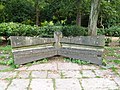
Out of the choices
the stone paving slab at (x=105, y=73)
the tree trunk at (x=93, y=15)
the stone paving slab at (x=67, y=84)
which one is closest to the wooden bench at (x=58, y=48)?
the stone paving slab at (x=105, y=73)

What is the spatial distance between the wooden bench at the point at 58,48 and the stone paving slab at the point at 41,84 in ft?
3.92

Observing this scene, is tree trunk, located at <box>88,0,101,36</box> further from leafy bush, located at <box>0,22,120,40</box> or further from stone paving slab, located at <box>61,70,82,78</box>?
stone paving slab, located at <box>61,70,82,78</box>

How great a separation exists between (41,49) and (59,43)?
54 centimetres

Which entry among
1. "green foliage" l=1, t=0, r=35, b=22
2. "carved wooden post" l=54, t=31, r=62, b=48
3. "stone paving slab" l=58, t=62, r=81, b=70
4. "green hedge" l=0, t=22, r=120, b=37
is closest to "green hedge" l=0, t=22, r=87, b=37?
"green hedge" l=0, t=22, r=120, b=37

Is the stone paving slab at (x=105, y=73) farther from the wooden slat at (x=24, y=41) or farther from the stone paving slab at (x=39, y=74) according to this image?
the wooden slat at (x=24, y=41)

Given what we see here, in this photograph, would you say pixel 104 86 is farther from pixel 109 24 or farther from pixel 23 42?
pixel 109 24

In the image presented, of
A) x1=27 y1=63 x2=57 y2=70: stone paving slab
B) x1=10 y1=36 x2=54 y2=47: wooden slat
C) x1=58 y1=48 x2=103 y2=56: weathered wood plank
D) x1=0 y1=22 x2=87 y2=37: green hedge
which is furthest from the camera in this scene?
x1=0 y1=22 x2=87 y2=37: green hedge

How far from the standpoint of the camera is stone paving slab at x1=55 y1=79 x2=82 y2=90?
12.1 ft

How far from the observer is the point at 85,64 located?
5.15m

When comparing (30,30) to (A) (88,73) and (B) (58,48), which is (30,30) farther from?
(A) (88,73)

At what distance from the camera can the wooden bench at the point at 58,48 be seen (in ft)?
16.5

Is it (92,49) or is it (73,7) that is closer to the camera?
(92,49)

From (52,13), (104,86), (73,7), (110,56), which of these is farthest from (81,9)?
(104,86)

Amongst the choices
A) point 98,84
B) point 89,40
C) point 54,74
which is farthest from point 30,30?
point 98,84
